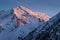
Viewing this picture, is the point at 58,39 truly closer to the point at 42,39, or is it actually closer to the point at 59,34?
the point at 59,34

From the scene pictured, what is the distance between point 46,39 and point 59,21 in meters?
16.4

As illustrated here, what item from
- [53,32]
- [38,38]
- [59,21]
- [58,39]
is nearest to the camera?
[58,39]

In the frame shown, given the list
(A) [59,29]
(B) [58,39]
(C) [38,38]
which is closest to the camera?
(B) [58,39]

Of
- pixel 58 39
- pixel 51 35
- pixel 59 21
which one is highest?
pixel 59 21

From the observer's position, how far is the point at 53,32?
133500mm

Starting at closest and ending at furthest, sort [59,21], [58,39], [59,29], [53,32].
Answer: [58,39] < [59,29] < [53,32] < [59,21]

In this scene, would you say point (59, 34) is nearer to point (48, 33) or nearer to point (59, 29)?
point (59, 29)

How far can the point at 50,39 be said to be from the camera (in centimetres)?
13175

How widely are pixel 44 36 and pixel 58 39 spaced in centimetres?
3037

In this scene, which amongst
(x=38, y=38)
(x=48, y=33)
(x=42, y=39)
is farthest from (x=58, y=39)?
(x=38, y=38)

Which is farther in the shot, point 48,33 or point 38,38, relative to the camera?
point 38,38

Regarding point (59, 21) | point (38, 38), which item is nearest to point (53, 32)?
point (59, 21)

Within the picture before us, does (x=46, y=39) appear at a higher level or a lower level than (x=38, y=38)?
lower

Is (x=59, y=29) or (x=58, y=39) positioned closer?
(x=58, y=39)
